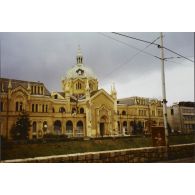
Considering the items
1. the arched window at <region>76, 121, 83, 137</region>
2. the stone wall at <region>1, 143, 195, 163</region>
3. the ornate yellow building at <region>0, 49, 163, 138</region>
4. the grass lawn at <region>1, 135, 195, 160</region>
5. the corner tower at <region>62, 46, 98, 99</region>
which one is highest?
the corner tower at <region>62, 46, 98, 99</region>

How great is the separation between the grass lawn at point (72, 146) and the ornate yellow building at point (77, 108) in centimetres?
453

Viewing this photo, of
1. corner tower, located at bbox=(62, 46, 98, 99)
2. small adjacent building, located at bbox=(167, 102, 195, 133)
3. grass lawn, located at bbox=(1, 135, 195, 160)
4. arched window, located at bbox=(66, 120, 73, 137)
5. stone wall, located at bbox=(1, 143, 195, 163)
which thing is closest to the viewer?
stone wall, located at bbox=(1, 143, 195, 163)

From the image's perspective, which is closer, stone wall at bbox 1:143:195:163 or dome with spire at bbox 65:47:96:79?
stone wall at bbox 1:143:195:163

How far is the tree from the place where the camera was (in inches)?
938

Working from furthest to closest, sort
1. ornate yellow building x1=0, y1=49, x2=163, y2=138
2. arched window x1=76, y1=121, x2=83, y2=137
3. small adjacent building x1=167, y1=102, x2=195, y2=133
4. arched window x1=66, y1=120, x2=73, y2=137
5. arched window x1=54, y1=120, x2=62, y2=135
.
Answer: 1. small adjacent building x1=167, y1=102, x2=195, y2=133
2. arched window x1=76, y1=121, x2=83, y2=137
3. arched window x1=66, y1=120, x2=73, y2=137
4. arched window x1=54, y1=120, x2=62, y2=135
5. ornate yellow building x1=0, y1=49, x2=163, y2=138

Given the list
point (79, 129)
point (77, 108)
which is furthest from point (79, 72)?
point (79, 129)

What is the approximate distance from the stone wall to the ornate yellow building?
1459cm

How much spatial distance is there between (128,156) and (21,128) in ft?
54.0

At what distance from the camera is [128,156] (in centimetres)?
1066

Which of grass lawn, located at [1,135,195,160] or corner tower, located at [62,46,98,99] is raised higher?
corner tower, located at [62,46,98,99]

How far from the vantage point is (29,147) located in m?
19.5

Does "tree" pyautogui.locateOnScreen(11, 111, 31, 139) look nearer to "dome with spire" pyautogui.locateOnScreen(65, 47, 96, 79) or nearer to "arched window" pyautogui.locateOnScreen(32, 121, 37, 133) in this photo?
"arched window" pyautogui.locateOnScreen(32, 121, 37, 133)

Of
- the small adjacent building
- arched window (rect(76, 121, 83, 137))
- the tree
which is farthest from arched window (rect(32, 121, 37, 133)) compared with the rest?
the small adjacent building
